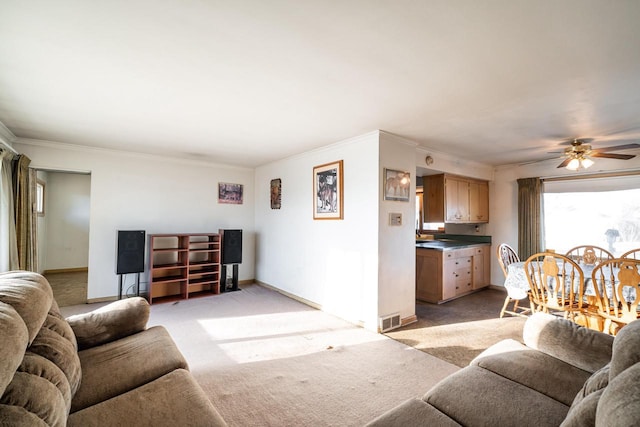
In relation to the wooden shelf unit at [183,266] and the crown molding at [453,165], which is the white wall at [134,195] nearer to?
the wooden shelf unit at [183,266]

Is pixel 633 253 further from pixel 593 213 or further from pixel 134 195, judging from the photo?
pixel 134 195

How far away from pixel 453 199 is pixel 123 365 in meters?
4.85

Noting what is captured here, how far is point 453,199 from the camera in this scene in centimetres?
493

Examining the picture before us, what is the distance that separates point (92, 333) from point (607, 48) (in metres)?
3.53

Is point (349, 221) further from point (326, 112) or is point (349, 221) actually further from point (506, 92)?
point (506, 92)

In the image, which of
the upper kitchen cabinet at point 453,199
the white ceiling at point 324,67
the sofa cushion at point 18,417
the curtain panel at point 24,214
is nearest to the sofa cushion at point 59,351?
the sofa cushion at point 18,417

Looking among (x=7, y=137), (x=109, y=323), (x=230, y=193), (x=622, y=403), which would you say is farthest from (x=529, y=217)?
(x=7, y=137)

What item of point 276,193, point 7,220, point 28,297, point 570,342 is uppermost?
point 276,193

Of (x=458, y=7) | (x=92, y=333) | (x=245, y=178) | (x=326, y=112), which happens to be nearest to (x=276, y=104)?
(x=326, y=112)

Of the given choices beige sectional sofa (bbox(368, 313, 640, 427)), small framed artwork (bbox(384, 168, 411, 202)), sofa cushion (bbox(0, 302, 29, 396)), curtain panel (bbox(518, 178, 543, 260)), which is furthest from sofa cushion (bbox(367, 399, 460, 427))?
curtain panel (bbox(518, 178, 543, 260))

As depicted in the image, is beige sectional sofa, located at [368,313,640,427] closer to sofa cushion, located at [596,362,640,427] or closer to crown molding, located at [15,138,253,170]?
sofa cushion, located at [596,362,640,427]

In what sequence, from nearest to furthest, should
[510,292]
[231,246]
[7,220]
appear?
[7,220] < [510,292] < [231,246]

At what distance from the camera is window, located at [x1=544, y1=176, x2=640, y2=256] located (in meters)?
4.09

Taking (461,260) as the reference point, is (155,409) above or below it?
below
